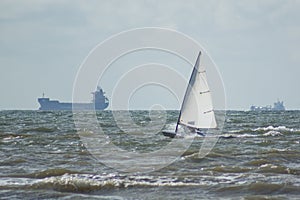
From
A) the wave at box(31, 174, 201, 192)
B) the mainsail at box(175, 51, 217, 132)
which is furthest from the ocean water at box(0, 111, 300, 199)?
the mainsail at box(175, 51, 217, 132)

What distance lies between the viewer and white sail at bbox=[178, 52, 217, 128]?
35.6 m

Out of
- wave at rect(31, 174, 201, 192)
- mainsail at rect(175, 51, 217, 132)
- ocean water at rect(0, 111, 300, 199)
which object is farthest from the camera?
mainsail at rect(175, 51, 217, 132)

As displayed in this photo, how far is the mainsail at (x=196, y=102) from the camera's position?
35594 mm

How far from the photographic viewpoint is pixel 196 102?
3575cm

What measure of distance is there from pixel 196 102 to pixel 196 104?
128 mm

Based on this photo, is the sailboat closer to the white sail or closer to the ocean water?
the white sail

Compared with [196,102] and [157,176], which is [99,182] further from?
[196,102]

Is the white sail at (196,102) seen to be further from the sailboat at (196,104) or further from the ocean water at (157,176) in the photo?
the ocean water at (157,176)

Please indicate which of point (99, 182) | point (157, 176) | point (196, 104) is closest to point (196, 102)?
point (196, 104)

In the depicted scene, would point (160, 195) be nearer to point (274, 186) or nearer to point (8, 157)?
point (274, 186)

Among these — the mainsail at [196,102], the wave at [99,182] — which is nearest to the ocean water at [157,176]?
the wave at [99,182]

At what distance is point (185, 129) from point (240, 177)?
17.6 meters

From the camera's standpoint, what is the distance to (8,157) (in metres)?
26.2

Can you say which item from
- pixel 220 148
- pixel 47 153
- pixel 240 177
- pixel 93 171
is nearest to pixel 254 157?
pixel 220 148
